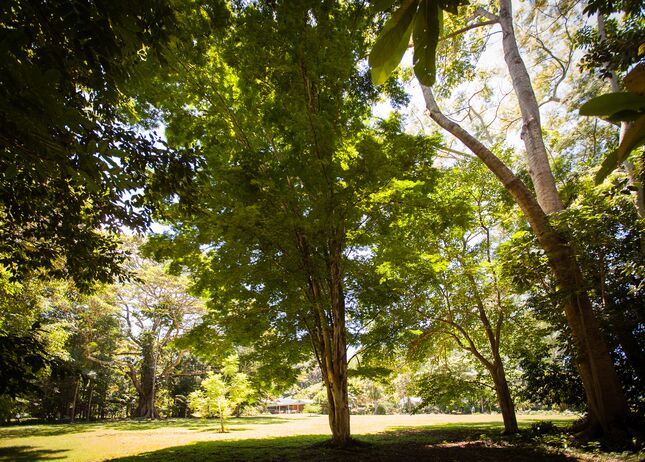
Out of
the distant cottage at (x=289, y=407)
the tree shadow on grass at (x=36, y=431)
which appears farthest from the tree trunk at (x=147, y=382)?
the distant cottage at (x=289, y=407)

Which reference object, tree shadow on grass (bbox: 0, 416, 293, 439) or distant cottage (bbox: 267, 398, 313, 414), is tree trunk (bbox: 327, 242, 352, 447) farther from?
distant cottage (bbox: 267, 398, 313, 414)

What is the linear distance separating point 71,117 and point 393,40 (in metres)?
1.64

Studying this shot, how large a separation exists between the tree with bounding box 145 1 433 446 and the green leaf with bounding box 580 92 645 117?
14.9 feet

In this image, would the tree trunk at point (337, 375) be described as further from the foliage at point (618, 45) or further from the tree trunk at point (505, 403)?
the foliage at point (618, 45)

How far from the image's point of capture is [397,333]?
8695 mm

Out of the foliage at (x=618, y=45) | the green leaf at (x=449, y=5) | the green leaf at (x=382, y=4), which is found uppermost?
the foliage at (x=618, y=45)

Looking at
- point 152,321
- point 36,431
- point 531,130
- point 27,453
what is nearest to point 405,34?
point 531,130

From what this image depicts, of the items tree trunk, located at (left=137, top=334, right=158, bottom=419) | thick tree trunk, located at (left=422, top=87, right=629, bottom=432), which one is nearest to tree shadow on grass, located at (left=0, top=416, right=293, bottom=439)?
tree trunk, located at (left=137, top=334, right=158, bottom=419)

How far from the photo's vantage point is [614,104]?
69 centimetres

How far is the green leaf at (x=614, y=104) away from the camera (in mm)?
670

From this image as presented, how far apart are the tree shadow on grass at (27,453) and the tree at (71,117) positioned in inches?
Answer: 254

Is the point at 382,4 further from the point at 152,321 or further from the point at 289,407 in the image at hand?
the point at 289,407

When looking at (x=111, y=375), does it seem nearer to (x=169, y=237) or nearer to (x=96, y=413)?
(x=96, y=413)

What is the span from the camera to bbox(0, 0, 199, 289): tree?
5.71 ft
